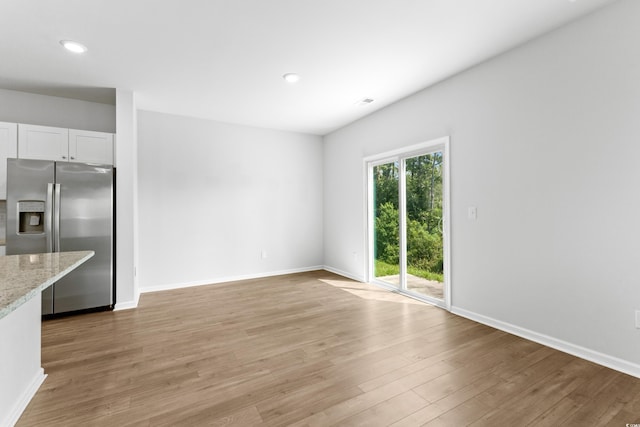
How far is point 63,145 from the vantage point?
3.58 m

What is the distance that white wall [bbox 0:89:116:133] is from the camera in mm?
3617

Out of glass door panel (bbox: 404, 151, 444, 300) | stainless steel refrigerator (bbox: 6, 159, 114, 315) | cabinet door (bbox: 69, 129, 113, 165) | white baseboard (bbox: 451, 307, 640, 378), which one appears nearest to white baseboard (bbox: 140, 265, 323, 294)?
stainless steel refrigerator (bbox: 6, 159, 114, 315)

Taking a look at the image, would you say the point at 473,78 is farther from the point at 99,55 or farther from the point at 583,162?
the point at 99,55

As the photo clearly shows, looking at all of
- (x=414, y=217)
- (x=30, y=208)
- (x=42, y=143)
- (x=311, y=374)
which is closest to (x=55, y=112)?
(x=42, y=143)

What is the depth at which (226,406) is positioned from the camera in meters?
1.79

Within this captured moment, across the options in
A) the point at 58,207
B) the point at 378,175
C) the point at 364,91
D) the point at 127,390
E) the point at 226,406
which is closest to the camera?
the point at 226,406

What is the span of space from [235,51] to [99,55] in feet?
4.34

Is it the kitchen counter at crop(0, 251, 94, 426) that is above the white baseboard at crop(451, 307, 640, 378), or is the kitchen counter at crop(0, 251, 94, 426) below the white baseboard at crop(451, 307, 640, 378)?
above

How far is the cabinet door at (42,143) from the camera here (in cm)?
338

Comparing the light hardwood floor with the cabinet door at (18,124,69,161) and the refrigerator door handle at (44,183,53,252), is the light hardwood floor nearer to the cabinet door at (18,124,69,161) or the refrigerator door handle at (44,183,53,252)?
the refrigerator door handle at (44,183,53,252)

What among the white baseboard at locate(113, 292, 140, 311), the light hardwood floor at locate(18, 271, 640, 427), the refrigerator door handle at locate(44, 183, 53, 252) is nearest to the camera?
the light hardwood floor at locate(18, 271, 640, 427)

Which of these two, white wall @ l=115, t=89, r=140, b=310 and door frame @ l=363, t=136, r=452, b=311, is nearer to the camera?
door frame @ l=363, t=136, r=452, b=311

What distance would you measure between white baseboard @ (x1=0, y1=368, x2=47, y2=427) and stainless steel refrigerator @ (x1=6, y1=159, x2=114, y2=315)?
1.58 metres

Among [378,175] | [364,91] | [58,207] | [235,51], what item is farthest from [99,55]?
[378,175]
